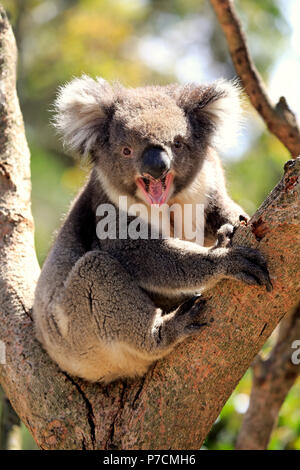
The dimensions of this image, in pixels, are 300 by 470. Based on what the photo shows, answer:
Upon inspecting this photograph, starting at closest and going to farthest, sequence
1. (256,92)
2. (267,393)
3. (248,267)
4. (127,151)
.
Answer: (248,267) < (127,151) < (267,393) < (256,92)

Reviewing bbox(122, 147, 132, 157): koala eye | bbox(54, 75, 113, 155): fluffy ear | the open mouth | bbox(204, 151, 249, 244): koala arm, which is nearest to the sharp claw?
the open mouth

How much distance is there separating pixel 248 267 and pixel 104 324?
118 cm

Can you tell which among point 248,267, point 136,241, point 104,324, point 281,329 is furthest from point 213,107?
point 281,329

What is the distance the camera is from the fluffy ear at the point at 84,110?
457cm

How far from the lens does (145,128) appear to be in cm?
423

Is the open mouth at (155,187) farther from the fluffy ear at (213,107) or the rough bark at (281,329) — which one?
the rough bark at (281,329)

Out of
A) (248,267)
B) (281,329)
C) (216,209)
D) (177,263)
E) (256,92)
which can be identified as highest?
(256,92)

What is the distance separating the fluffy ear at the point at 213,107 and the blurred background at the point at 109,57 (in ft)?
15.4

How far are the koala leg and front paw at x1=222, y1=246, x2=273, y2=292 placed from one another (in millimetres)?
439

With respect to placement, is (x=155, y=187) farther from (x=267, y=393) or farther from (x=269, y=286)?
(x=267, y=393)

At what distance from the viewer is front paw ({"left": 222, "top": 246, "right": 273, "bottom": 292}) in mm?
3282

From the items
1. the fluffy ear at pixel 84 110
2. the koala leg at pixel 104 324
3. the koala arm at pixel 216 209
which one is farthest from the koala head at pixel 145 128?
the koala leg at pixel 104 324

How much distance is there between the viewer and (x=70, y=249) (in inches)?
182

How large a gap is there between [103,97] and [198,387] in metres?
2.35
